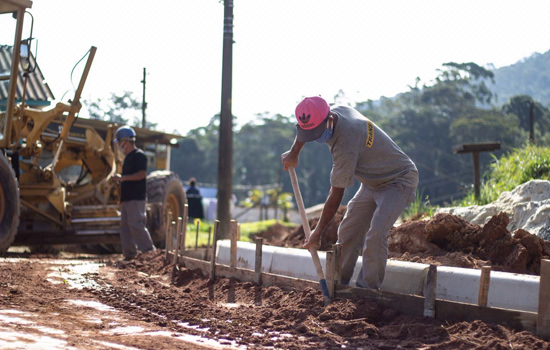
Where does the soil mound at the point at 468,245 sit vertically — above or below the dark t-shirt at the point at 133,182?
below

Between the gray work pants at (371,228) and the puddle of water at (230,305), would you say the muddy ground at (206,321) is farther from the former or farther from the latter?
the gray work pants at (371,228)

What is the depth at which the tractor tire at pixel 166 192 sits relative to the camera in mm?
12375

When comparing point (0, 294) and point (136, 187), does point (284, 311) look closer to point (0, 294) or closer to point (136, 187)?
point (0, 294)

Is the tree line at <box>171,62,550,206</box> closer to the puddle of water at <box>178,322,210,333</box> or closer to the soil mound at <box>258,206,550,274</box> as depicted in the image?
the soil mound at <box>258,206,550,274</box>

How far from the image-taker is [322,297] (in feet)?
19.3

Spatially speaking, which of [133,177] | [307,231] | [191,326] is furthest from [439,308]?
[133,177]

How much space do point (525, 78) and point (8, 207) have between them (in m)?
172

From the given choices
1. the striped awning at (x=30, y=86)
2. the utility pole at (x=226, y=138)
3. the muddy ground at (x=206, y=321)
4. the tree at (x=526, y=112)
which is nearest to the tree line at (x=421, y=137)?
the tree at (x=526, y=112)

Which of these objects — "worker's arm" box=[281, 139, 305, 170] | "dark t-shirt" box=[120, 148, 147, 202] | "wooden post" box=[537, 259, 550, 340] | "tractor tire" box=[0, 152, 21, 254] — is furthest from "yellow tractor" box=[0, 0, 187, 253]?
"wooden post" box=[537, 259, 550, 340]

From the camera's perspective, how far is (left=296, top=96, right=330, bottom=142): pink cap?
5445 mm

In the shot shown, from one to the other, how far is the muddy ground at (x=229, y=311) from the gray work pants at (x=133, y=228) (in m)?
1.31

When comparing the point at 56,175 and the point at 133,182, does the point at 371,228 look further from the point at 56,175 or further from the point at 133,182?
the point at 56,175

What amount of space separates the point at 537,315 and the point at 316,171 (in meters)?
55.2

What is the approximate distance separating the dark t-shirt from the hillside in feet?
509
